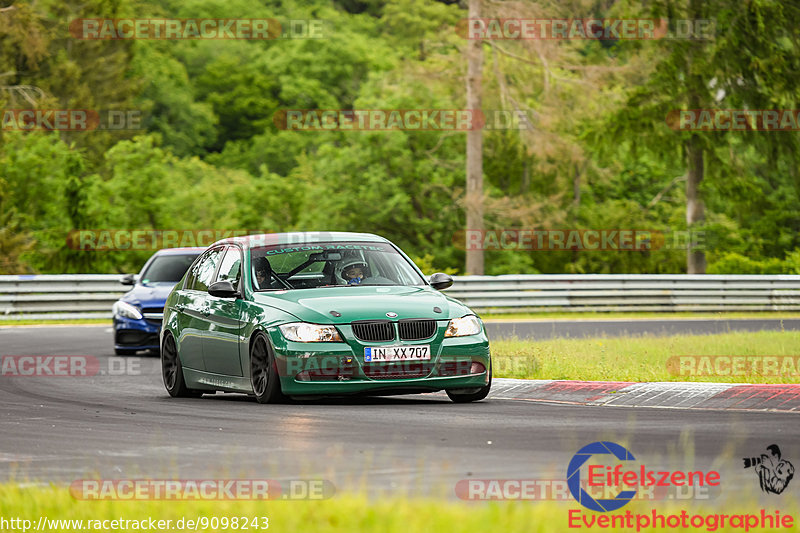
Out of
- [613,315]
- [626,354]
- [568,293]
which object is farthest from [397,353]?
[568,293]

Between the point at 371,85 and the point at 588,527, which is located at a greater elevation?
the point at 371,85

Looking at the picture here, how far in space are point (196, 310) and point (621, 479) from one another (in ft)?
24.0

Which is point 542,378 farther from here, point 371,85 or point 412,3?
point 412,3

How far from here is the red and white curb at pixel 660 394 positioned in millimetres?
12031

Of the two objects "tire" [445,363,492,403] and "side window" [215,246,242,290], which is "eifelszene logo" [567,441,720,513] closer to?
"tire" [445,363,492,403]

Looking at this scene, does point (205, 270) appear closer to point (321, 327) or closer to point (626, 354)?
point (321, 327)

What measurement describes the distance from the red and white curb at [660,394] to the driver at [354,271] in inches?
68.3

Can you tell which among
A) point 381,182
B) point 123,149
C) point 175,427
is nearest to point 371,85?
point 381,182

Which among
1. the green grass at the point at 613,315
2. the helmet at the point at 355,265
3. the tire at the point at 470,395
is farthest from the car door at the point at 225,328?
the green grass at the point at 613,315

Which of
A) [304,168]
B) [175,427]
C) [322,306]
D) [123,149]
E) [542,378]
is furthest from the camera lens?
[304,168]

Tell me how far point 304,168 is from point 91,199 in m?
14.2

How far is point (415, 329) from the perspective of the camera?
481 inches

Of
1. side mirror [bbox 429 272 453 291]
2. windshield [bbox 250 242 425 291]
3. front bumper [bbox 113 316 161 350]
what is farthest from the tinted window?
side mirror [bbox 429 272 453 291]

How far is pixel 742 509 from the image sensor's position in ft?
21.5
